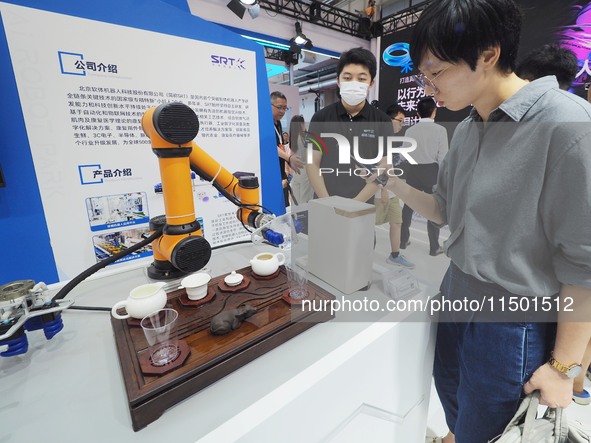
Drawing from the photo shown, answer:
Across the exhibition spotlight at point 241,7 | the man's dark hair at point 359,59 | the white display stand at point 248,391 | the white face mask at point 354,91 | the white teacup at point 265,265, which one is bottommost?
the white display stand at point 248,391

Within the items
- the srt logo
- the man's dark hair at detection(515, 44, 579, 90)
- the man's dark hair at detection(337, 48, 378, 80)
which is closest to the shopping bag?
the man's dark hair at detection(515, 44, 579, 90)

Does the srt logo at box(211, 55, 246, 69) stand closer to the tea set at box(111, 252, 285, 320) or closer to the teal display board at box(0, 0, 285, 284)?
the teal display board at box(0, 0, 285, 284)

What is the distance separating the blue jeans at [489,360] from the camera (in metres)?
0.61

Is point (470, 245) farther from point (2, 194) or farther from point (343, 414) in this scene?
point (2, 194)

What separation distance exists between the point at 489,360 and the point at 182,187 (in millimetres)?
838

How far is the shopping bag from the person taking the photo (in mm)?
576

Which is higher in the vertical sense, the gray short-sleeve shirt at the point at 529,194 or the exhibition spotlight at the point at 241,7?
the exhibition spotlight at the point at 241,7

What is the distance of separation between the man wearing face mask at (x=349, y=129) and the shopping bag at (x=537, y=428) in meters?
0.70

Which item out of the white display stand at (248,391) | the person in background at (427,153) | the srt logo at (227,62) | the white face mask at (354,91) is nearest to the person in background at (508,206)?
the white display stand at (248,391)

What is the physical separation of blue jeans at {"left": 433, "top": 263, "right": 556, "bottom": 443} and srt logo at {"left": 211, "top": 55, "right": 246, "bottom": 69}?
49.1 inches

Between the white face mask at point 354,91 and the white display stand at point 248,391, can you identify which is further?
the white face mask at point 354,91

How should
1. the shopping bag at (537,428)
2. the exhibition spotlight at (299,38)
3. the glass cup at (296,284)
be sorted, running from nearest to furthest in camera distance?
1. the shopping bag at (537,428)
2. the glass cup at (296,284)
3. the exhibition spotlight at (299,38)

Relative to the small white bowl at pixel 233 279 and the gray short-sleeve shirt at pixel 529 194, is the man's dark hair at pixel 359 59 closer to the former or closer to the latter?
the gray short-sleeve shirt at pixel 529 194

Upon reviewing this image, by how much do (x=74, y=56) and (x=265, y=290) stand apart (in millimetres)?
1029
